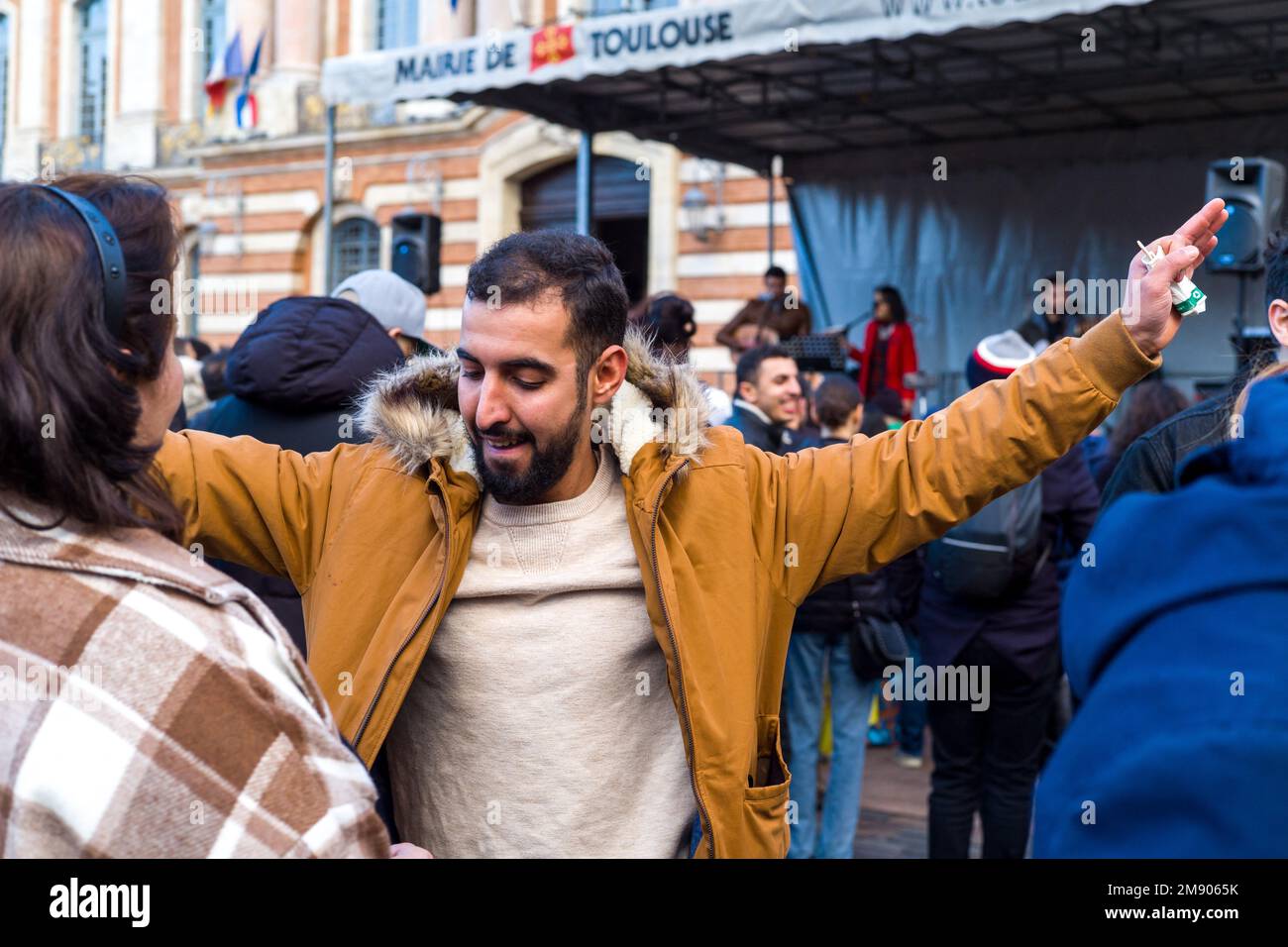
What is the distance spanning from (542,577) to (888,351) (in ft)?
34.4

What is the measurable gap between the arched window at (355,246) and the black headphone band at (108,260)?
20.5 m

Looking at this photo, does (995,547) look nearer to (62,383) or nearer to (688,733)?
(688,733)

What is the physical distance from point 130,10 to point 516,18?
9.04m

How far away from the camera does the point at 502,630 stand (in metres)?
2.37

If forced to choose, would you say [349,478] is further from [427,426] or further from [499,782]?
[499,782]

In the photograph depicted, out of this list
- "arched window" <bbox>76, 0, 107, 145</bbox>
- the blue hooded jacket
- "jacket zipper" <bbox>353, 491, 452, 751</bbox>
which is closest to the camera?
the blue hooded jacket

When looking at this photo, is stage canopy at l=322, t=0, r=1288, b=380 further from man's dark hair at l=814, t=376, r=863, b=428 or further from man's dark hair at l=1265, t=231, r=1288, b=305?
man's dark hair at l=1265, t=231, r=1288, b=305

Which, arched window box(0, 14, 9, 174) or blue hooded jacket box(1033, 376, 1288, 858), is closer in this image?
blue hooded jacket box(1033, 376, 1288, 858)

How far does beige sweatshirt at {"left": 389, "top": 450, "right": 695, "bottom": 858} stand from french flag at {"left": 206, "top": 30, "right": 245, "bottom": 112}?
69.9ft

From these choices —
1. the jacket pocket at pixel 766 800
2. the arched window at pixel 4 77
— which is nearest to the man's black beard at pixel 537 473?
the jacket pocket at pixel 766 800

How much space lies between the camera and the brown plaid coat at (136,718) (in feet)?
4.20

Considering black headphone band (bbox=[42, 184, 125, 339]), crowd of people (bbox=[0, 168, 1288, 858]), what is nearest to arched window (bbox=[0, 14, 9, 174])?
crowd of people (bbox=[0, 168, 1288, 858])

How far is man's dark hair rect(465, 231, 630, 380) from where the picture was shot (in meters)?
2.44
